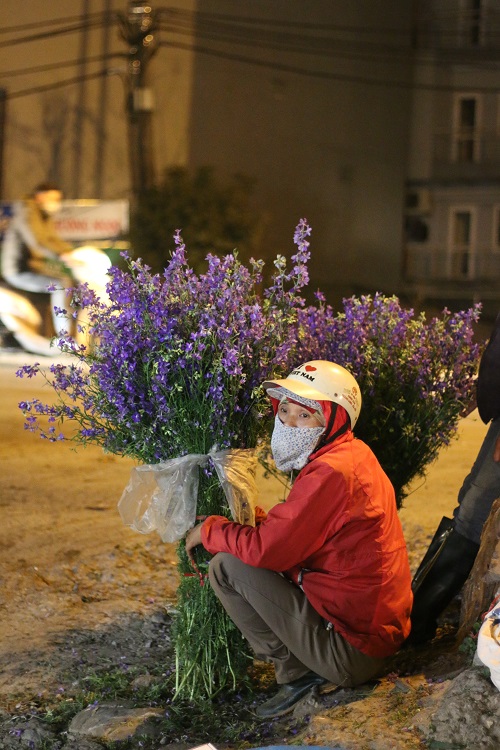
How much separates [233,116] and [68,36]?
388 cm

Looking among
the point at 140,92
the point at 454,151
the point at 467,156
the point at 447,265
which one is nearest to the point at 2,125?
the point at 140,92

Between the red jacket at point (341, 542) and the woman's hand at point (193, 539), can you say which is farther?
the woman's hand at point (193, 539)

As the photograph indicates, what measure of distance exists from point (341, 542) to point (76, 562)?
8.81 feet

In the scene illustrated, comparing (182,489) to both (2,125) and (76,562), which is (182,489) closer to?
(76,562)

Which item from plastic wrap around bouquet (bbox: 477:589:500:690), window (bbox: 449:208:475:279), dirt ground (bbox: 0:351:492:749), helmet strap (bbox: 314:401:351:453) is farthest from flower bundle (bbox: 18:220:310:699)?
window (bbox: 449:208:475:279)

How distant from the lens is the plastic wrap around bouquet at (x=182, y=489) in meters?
4.25

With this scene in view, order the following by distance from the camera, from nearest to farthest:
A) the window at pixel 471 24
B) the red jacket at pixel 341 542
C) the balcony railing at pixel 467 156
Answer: the red jacket at pixel 341 542, the window at pixel 471 24, the balcony railing at pixel 467 156

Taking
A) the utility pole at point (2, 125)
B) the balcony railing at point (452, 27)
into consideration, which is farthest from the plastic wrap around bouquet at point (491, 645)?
the balcony railing at point (452, 27)

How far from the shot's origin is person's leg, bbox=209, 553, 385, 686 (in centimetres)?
401

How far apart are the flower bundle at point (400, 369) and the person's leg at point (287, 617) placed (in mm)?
1244

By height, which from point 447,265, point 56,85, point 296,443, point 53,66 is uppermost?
point 53,66

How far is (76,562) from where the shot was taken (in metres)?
6.25

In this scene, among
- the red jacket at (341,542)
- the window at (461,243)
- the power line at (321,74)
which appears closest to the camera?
the red jacket at (341,542)

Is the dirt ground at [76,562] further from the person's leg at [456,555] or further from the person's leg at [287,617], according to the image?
the person's leg at [456,555]
